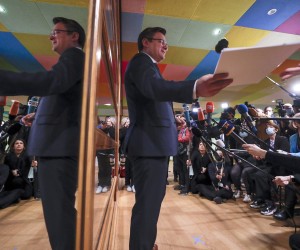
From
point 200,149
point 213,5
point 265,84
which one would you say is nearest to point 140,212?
point 213,5

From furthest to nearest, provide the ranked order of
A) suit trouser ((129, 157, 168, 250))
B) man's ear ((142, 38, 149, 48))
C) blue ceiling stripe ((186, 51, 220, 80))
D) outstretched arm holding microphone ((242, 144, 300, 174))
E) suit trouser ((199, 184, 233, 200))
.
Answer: blue ceiling stripe ((186, 51, 220, 80)) → suit trouser ((199, 184, 233, 200)) → outstretched arm holding microphone ((242, 144, 300, 174)) → man's ear ((142, 38, 149, 48)) → suit trouser ((129, 157, 168, 250))

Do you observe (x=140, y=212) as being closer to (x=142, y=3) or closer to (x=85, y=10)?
(x=85, y=10)

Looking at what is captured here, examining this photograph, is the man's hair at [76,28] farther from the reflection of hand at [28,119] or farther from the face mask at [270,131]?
the face mask at [270,131]

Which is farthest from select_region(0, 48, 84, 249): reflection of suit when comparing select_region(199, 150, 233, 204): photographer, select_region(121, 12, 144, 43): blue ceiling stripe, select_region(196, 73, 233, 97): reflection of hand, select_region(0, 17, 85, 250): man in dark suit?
select_region(199, 150, 233, 204): photographer

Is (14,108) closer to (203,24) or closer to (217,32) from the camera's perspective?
(203,24)

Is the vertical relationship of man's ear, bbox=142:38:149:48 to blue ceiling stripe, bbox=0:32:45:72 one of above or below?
above

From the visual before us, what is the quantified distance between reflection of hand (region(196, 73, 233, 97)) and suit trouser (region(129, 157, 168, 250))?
0.44m

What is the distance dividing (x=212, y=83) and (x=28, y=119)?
0.49 m

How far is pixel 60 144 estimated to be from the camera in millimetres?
626

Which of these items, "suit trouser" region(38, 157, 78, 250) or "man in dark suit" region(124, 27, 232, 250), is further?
"man in dark suit" region(124, 27, 232, 250)

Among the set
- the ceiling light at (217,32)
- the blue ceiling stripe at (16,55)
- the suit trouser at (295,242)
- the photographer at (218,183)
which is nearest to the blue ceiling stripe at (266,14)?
the ceiling light at (217,32)

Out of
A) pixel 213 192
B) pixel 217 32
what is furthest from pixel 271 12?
pixel 213 192

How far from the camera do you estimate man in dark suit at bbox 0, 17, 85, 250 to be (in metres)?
0.54

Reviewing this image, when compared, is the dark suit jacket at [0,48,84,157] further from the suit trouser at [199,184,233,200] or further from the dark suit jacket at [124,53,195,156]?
the suit trouser at [199,184,233,200]
